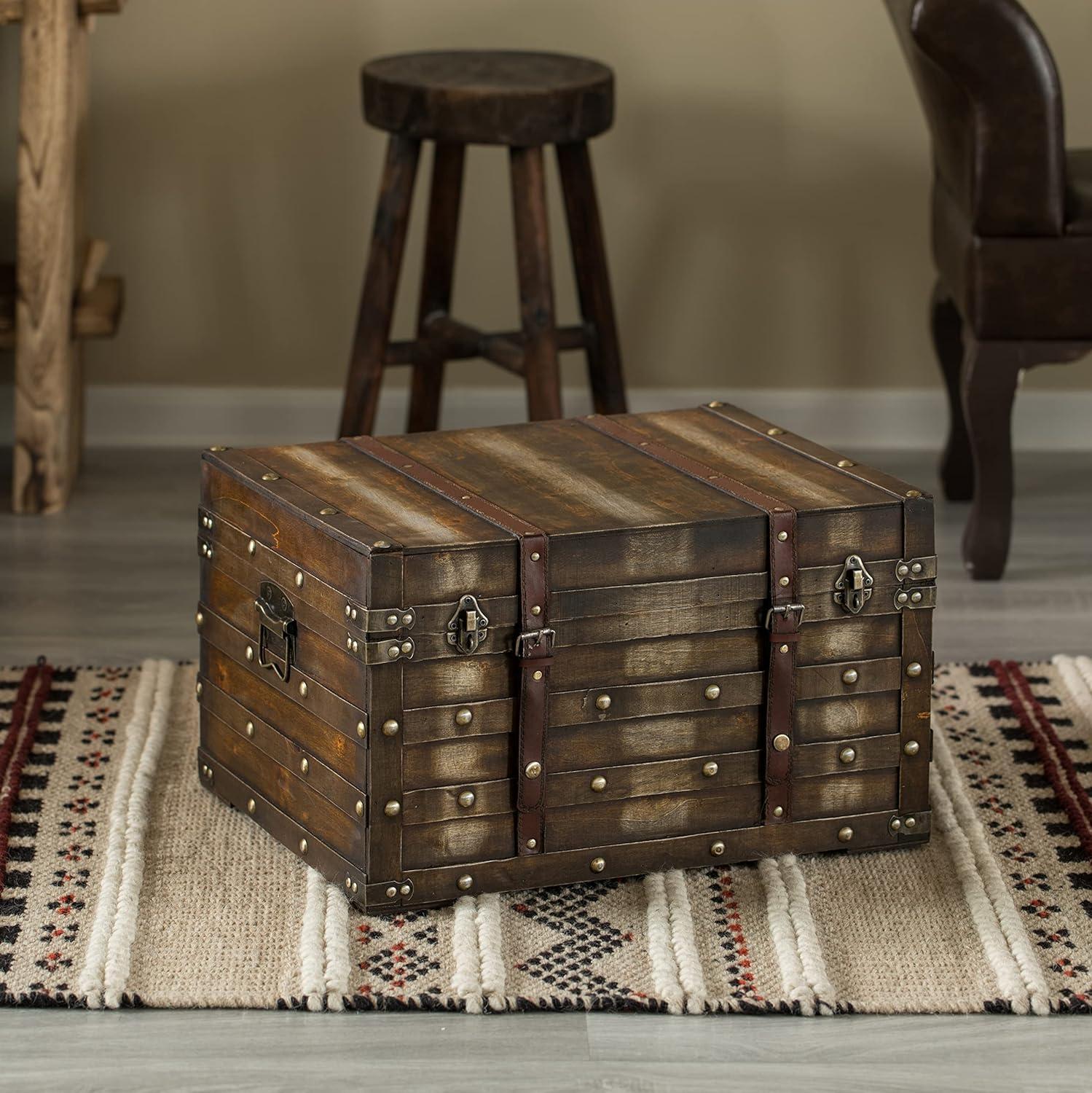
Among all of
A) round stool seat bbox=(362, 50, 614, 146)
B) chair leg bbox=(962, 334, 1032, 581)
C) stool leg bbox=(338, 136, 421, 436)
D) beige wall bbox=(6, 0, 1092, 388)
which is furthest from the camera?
beige wall bbox=(6, 0, 1092, 388)

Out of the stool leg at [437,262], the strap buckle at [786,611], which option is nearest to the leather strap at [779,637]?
the strap buckle at [786,611]

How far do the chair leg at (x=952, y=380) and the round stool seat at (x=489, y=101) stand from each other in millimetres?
579

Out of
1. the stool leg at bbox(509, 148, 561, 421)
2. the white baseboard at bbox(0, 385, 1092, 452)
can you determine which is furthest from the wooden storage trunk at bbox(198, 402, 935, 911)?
the white baseboard at bbox(0, 385, 1092, 452)

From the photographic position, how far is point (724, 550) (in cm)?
163

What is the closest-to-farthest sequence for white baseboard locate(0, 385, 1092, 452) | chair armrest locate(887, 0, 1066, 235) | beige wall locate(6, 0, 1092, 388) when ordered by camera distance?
chair armrest locate(887, 0, 1066, 235), beige wall locate(6, 0, 1092, 388), white baseboard locate(0, 385, 1092, 452)

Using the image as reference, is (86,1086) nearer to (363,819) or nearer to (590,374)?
(363,819)

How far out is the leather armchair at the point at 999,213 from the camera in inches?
91.7

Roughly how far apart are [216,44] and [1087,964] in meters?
2.11

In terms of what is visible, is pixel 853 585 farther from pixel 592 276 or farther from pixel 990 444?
pixel 592 276

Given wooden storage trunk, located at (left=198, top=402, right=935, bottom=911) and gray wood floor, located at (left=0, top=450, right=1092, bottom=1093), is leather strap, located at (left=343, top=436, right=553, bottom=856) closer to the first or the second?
wooden storage trunk, located at (left=198, top=402, right=935, bottom=911)

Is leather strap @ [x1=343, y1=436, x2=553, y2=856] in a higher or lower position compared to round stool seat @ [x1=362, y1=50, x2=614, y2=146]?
lower

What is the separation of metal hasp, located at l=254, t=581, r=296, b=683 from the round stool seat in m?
1.08

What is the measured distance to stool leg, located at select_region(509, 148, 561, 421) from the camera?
2.68 metres

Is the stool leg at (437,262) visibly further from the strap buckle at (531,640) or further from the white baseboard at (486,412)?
the strap buckle at (531,640)
